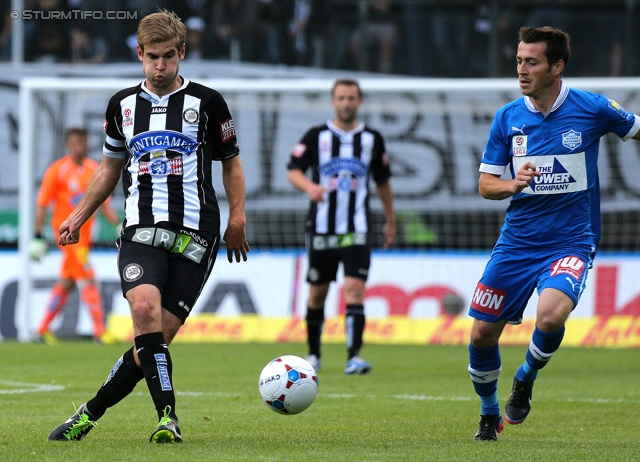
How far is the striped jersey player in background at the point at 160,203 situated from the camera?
5.43 m

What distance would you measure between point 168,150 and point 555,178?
2060 mm

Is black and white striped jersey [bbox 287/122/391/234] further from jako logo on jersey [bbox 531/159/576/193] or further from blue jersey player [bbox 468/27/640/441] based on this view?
jako logo on jersey [bbox 531/159/576/193]

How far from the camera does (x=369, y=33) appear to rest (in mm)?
18016

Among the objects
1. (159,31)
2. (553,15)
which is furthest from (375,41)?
(159,31)

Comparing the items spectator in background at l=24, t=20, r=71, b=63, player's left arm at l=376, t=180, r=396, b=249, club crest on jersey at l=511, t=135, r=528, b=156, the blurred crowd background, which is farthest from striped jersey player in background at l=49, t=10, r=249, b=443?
spectator in background at l=24, t=20, r=71, b=63

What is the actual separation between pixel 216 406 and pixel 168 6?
11580 millimetres

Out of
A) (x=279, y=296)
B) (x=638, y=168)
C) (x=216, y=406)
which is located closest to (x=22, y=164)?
(x=279, y=296)

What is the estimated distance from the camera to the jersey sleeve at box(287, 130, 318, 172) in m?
10.7

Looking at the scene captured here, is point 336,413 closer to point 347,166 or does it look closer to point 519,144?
point 519,144

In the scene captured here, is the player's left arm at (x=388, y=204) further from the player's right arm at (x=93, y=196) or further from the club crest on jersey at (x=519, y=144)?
the player's right arm at (x=93, y=196)

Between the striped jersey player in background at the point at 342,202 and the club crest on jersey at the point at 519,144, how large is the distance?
14.0 feet

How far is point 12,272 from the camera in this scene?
572 inches

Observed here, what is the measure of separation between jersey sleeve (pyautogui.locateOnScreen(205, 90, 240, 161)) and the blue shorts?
1.52 meters

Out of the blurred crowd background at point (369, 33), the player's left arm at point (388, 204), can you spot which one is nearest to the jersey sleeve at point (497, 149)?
the player's left arm at point (388, 204)
